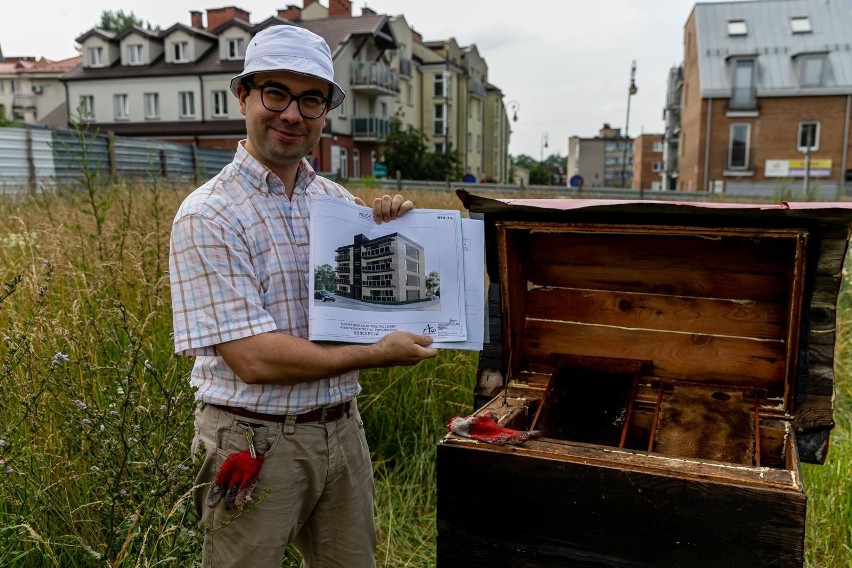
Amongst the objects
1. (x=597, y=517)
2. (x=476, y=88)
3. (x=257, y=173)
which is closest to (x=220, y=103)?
(x=476, y=88)

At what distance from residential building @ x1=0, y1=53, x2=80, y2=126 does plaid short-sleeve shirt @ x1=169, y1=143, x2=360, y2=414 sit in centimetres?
4936

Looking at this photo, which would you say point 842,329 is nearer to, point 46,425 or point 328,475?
point 328,475

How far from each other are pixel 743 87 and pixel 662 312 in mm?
33850

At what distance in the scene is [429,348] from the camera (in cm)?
176

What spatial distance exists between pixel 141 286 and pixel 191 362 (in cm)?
85

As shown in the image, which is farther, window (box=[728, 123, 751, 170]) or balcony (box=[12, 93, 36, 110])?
balcony (box=[12, 93, 36, 110])

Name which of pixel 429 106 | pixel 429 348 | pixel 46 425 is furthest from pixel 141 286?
pixel 429 106

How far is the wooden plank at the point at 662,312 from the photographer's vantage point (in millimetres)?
2342

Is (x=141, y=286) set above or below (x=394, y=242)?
below

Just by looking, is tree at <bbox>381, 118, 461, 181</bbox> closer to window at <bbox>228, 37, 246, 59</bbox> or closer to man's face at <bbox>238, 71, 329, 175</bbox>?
window at <bbox>228, 37, 246, 59</bbox>

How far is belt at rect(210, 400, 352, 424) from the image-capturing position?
5.82 ft

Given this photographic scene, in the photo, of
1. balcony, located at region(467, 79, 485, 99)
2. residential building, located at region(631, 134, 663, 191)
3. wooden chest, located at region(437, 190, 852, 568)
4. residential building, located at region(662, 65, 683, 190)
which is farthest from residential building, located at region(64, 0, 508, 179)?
residential building, located at region(631, 134, 663, 191)

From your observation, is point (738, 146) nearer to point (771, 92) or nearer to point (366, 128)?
point (771, 92)

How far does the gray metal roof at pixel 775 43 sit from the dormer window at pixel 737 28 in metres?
0.18
